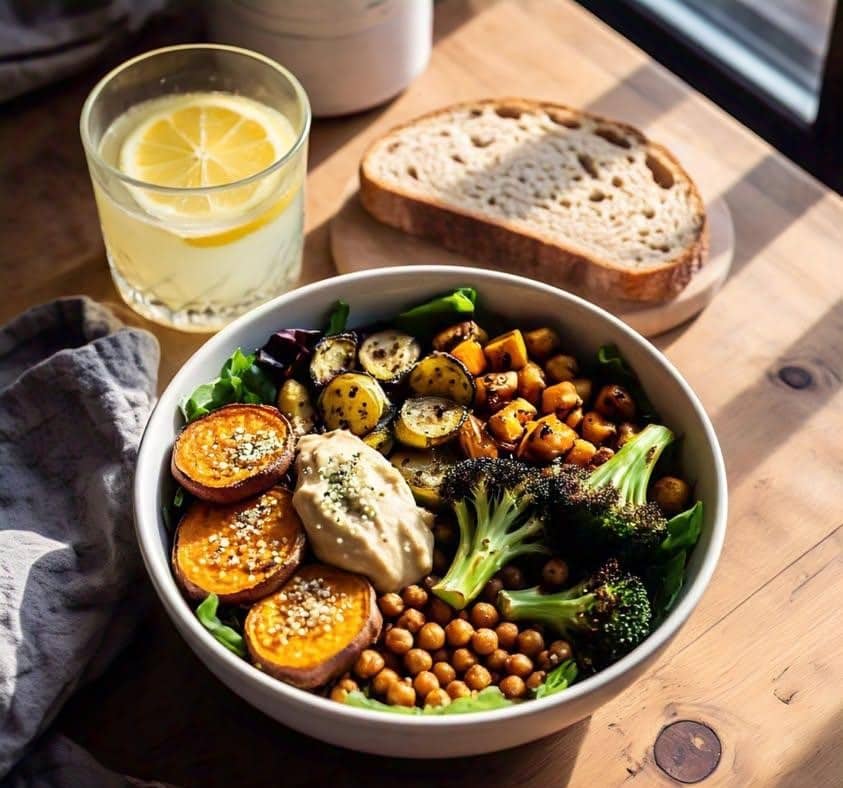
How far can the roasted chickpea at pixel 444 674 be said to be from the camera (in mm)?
1411

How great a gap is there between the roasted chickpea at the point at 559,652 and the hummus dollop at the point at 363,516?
178 millimetres

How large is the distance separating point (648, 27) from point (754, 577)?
189cm

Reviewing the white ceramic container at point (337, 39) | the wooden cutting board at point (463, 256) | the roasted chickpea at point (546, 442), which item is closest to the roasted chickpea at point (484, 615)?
the roasted chickpea at point (546, 442)

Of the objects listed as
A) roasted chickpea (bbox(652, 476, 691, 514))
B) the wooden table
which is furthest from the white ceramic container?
roasted chickpea (bbox(652, 476, 691, 514))

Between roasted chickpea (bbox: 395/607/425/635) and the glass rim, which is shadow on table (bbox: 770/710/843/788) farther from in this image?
the glass rim

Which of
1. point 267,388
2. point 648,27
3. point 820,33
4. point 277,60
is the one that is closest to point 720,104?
point 648,27

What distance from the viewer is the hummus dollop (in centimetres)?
144

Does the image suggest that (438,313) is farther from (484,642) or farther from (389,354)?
(484,642)

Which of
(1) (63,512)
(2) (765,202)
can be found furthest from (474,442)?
(2) (765,202)

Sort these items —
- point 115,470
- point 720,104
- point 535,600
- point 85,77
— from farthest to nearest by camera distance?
point 720,104
point 85,77
point 115,470
point 535,600

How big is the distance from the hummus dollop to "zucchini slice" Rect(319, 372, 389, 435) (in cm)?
10

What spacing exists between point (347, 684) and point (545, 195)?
106cm

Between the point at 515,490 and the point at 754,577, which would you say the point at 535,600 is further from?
the point at 754,577

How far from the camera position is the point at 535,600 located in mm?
1454
